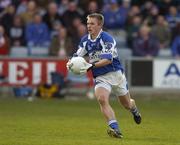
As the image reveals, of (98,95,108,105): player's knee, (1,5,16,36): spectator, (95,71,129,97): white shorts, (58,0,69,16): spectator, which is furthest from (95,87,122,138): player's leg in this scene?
(58,0,69,16): spectator

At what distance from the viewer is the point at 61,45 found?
25.4m

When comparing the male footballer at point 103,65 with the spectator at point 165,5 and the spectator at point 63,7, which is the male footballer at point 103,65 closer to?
the spectator at point 63,7

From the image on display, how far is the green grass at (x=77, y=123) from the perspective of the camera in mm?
12781

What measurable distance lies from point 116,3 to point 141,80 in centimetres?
367

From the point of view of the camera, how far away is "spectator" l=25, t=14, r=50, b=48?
25734mm

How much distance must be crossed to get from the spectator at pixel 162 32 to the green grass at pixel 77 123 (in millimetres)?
3173

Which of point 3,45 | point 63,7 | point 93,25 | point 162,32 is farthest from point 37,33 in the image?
point 93,25

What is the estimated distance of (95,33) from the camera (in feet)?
43.5

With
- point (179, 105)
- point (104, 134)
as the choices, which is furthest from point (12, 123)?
point (179, 105)

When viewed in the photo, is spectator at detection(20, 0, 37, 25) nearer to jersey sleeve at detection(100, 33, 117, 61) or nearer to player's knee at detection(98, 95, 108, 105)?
jersey sleeve at detection(100, 33, 117, 61)

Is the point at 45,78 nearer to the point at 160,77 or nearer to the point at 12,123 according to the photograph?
the point at 160,77

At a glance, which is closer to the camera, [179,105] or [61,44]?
[179,105]

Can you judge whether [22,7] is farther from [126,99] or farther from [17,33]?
[126,99]

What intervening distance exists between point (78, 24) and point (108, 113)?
44.0 ft
